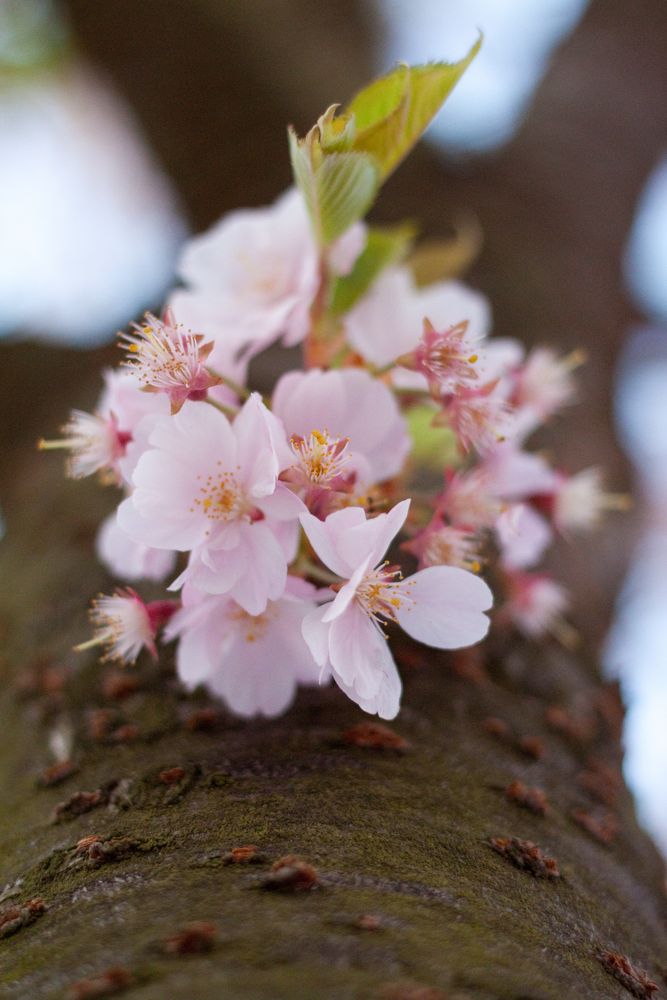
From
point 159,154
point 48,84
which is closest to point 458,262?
point 159,154

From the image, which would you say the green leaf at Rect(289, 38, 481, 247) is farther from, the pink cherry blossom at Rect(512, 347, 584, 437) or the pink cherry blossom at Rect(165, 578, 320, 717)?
the pink cherry blossom at Rect(165, 578, 320, 717)

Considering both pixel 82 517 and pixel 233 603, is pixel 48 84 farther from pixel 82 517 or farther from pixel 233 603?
pixel 233 603

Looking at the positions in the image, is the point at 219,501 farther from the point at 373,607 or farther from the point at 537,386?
the point at 537,386

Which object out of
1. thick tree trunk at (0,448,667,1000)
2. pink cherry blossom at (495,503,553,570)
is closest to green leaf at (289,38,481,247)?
pink cherry blossom at (495,503,553,570)

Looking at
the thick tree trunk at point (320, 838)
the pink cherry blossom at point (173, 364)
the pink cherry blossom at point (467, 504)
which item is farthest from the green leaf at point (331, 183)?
the thick tree trunk at point (320, 838)

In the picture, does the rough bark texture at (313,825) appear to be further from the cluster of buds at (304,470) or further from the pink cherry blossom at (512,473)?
the pink cherry blossom at (512,473)
